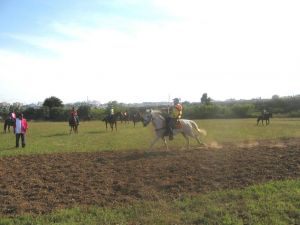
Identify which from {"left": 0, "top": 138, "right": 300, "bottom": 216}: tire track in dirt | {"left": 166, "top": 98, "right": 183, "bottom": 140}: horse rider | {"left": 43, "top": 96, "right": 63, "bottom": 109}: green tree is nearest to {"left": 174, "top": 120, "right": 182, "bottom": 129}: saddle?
{"left": 166, "top": 98, "right": 183, "bottom": 140}: horse rider

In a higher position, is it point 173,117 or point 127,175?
point 173,117

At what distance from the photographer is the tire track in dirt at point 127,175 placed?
10.2 meters

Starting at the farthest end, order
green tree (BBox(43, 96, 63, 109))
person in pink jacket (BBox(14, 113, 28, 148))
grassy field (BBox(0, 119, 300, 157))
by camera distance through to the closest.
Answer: green tree (BBox(43, 96, 63, 109)) < person in pink jacket (BBox(14, 113, 28, 148)) < grassy field (BBox(0, 119, 300, 157))

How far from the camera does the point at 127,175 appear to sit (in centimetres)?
1278

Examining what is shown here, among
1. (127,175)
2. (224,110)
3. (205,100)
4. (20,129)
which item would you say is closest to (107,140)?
(20,129)

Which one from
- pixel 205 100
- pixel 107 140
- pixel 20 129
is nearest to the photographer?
pixel 20 129

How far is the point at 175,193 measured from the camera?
1048 centimetres

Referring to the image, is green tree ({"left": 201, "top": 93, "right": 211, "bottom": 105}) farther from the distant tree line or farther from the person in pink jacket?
the person in pink jacket

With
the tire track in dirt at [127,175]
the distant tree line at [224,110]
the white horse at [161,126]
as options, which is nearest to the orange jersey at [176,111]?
the white horse at [161,126]

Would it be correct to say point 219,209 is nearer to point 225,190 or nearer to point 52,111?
point 225,190

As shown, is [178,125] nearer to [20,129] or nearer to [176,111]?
[176,111]

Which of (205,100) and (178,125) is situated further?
(205,100)

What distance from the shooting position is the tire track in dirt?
10.2 metres

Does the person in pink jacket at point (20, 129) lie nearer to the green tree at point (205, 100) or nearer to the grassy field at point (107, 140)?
the grassy field at point (107, 140)
